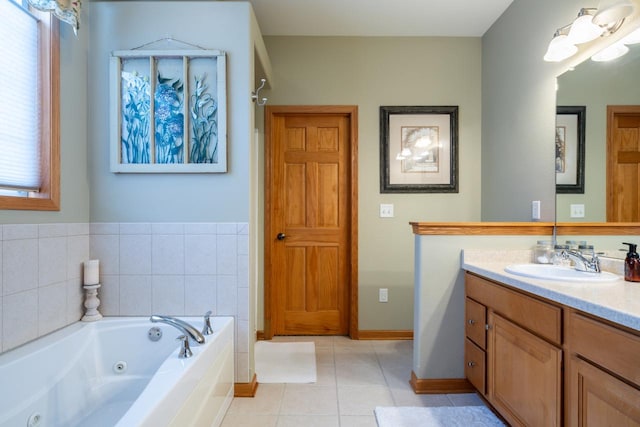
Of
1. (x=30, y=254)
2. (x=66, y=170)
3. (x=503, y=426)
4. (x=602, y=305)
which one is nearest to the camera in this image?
(x=602, y=305)

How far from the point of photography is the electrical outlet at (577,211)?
1757mm

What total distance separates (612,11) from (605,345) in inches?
61.8

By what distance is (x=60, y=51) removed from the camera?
5.59 ft

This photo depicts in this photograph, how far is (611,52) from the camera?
158 centimetres

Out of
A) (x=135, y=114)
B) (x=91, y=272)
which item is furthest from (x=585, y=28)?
(x=91, y=272)

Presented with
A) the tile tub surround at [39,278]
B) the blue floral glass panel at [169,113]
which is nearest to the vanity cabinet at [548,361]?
the blue floral glass panel at [169,113]

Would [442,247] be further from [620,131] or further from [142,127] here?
[142,127]

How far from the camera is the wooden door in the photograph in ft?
4.71

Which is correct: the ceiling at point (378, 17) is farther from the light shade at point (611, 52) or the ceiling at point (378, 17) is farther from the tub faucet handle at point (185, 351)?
the tub faucet handle at point (185, 351)

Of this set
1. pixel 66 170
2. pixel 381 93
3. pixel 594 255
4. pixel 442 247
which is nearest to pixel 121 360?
pixel 66 170

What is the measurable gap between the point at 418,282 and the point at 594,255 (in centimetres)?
89

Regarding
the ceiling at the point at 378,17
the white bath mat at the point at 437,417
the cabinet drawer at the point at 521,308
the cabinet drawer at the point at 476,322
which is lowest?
the white bath mat at the point at 437,417

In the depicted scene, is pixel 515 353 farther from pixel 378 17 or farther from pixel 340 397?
pixel 378 17

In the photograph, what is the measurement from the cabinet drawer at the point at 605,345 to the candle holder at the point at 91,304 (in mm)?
2335
